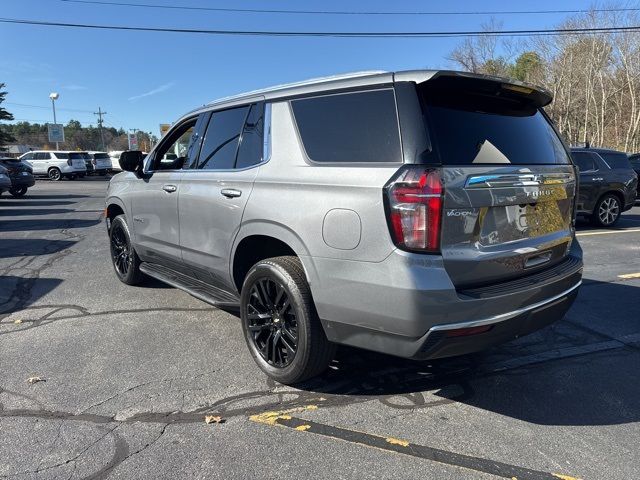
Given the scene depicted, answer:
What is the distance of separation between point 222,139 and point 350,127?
1.54 metres

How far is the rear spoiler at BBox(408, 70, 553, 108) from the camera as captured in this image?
2.80 metres

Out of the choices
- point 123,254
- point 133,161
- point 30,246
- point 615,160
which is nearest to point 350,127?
point 133,161

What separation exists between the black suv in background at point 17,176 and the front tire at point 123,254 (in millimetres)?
15673

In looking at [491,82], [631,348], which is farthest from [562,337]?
[491,82]

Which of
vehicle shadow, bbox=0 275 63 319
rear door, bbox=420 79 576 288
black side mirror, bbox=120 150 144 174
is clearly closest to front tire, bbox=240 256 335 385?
rear door, bbox=420 79 576 288

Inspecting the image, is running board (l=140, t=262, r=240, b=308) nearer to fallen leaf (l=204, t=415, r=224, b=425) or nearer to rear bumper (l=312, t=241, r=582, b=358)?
fallen leaf (l=204, t=415, r=224, b=425)

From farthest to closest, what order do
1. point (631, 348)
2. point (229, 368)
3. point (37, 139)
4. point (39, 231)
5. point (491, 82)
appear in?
point (37, 139) < point (39, 231) < point (631, 348) < point (229, 368) < point (491, 82)

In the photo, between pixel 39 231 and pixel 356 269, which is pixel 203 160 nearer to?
pixel 356 269

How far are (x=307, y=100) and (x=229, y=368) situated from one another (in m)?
2.05

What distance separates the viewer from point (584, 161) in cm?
1114

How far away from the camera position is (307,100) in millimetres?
3350

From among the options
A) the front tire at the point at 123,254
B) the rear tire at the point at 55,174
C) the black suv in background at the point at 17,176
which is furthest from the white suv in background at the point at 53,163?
the front tire at the point at 123,254

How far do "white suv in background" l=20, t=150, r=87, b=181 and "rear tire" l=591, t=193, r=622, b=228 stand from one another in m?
32.0

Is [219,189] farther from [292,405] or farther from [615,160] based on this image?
[615,160]
